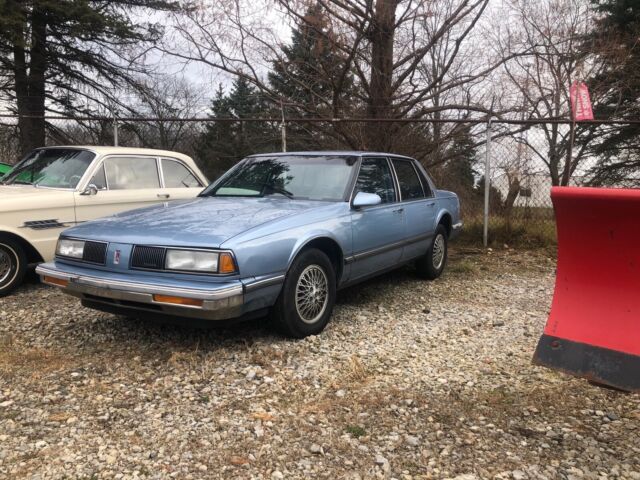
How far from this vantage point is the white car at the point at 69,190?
5.37 m

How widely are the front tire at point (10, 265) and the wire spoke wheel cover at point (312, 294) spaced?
327 centimetres

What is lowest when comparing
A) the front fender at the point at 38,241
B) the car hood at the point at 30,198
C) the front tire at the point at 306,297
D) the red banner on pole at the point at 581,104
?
the front tire at the point at 306,297

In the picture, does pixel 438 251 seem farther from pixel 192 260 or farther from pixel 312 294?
pixel 192 260

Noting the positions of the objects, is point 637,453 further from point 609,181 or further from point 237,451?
point 609,181

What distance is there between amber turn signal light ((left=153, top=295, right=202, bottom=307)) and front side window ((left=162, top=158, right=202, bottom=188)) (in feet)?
12.3

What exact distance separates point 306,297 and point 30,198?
11.0 feet

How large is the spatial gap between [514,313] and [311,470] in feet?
10.9

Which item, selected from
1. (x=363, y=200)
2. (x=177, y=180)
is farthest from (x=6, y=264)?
(x=363, y=200)

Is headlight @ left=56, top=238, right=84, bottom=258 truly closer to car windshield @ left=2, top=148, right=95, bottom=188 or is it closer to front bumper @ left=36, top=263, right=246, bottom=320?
front bumper @ left=36, top=263, right=246, bottom=320

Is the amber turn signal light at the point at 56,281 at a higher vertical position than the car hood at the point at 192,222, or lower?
lower

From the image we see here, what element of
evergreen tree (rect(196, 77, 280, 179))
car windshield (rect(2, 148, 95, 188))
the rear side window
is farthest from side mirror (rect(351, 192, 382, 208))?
evergreen tree (rect(196, 77, 280, 179))

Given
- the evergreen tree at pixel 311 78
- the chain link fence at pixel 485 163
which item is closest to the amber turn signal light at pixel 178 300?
the chain link fence at pixel 485 163

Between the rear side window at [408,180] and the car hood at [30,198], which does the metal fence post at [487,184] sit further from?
the car hood at [30,198]

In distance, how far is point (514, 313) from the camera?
514 cm
